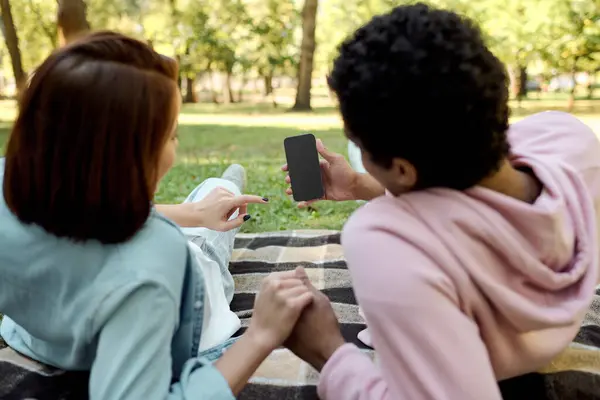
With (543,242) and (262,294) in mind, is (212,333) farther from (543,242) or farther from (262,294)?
(543,242)

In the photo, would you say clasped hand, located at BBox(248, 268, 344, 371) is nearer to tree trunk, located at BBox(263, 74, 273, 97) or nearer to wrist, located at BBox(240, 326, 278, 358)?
wrist, located at BBox(240, 326, 278, 358)

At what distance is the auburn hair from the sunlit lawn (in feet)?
0.53

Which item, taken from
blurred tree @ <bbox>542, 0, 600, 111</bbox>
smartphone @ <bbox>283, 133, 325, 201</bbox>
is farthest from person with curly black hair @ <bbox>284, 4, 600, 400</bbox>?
blurred tree @ <bbox>542, 0, 600, 111</bbox>

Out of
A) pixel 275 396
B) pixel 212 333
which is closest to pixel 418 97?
pixel 275 396

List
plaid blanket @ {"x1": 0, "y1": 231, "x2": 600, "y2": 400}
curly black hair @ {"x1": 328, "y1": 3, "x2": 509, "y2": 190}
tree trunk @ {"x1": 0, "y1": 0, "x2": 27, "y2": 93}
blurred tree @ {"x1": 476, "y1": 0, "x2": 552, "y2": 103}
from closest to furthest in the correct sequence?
1. curly black hair @ {"x1": 328, "y1": 3, "x2": 509, "y2": 190}
2. plaid blanket @ {"x1": 0, "y1": 231, "x2": 600, "y2": 400}
3. tree trunk @ {"x1": 0, "y1": 0, "x2": 27, "y2": 93}
4. blurred tree @ {"x1": 476, "y1": 0, "x2": 552, "y2": 103}

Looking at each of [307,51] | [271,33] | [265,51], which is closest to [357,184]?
[307,51]

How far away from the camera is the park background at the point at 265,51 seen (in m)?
4.15

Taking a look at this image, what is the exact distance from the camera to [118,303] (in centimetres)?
96

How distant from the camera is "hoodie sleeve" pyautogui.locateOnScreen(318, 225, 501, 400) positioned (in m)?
0.87

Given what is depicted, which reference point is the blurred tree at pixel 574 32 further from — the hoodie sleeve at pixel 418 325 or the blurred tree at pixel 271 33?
the hoodie sleeve at pixel 418 325

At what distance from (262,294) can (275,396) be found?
28cm

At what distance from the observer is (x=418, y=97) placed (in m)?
0.86

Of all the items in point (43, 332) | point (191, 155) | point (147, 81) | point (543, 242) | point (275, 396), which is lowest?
point (191, 155)

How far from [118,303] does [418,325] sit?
1.55 feet
